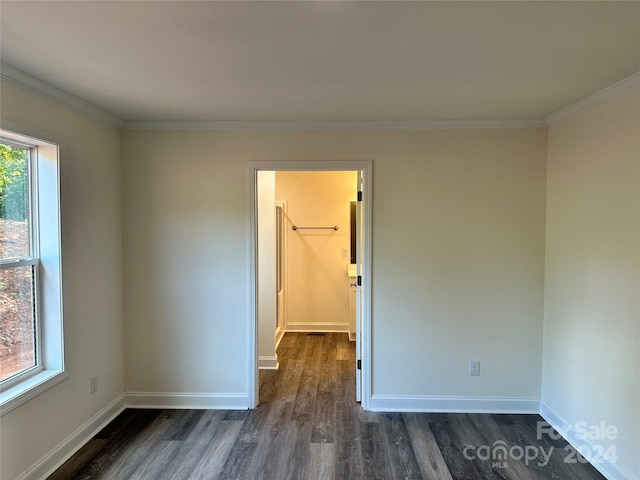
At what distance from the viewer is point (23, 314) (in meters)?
2.14

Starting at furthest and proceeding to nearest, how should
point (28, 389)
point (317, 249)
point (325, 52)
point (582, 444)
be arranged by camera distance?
point (317, 249) < point (582, 444) < point (28, 389) < point (325, 52)

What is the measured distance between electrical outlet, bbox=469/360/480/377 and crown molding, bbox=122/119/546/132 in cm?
187

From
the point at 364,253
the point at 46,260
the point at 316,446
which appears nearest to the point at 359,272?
the point at 364,253

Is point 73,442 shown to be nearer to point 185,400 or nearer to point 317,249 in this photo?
point 185,400

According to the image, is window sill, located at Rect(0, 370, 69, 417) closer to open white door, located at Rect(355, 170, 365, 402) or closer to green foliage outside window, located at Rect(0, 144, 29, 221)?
green foliage outside window, located at Rect(0, 144, 29, 221)

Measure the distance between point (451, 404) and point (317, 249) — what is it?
9.19 feet

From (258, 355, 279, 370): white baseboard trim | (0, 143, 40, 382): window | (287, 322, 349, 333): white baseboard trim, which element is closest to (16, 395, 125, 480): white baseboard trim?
(0, 143, 40, 382): window

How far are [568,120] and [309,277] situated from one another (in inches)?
141

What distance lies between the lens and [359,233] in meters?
2.98

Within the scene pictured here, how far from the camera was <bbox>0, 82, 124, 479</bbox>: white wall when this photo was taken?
198 centimetres

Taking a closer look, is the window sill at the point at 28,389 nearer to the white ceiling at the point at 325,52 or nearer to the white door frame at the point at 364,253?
the white door frame at the point at 364,253

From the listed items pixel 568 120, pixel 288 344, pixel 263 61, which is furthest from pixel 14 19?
pixel 288 344

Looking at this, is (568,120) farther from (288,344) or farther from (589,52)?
(288,344)

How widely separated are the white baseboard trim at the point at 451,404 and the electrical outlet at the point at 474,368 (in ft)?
0.67
